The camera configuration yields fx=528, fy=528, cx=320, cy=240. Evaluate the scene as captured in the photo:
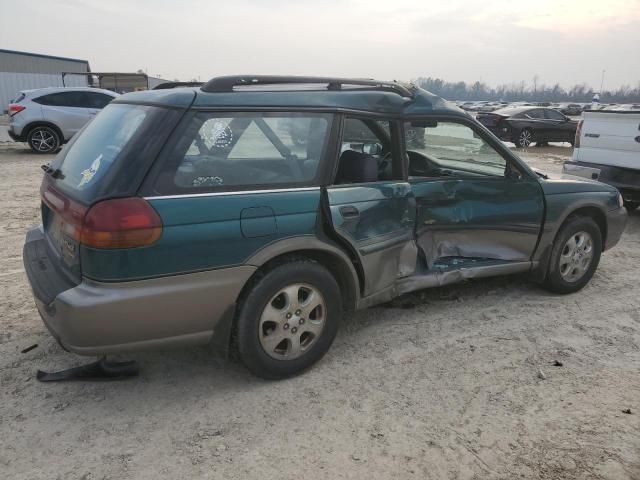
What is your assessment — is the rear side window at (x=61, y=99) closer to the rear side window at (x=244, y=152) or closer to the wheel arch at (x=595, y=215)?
the rear side window at (x=244, y=152)

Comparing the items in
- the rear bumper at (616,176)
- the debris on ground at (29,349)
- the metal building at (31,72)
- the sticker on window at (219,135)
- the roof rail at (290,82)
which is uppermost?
the metal building at (31,72)

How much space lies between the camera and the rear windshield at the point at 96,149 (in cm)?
276

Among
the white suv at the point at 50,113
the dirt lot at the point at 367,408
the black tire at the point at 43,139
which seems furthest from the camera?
the black tire at the point at 43,139

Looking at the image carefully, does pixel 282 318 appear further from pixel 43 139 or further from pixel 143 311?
pixel 43 139

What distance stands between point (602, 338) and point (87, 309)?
3490mm

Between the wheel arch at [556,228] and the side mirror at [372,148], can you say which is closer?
the side mirror at [372,148]

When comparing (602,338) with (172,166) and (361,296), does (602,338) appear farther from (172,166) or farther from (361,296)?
(172,166)

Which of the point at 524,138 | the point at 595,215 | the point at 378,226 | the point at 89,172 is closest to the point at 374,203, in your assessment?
the point at 378,226

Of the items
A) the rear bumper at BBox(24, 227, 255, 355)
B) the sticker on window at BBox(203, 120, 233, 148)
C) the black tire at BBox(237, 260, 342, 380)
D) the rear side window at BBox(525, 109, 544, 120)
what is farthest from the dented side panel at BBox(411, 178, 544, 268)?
the rear side window at BBox(525, 109, 544, 120)

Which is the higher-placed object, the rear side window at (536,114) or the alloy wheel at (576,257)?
the rear side window at (536,114)

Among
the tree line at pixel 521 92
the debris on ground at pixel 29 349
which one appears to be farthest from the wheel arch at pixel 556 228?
the tree line at pixel 521 92

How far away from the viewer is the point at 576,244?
184 inches

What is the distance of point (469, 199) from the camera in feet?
13.4

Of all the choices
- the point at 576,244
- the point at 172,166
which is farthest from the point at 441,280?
the point at 172,166
